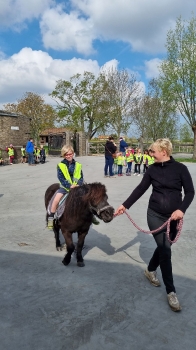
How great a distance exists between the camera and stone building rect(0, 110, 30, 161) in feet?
81.2

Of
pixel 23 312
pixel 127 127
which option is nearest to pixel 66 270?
pixel 23 312

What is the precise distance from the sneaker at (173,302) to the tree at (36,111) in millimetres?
52777

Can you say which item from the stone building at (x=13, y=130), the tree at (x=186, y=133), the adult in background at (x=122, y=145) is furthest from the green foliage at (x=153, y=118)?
the adult in background at (x=122, y=145)

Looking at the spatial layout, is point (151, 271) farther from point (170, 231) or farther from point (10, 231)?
point (10, 231)

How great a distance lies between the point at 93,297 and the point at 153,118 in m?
37.9

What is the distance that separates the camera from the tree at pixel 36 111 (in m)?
54.0

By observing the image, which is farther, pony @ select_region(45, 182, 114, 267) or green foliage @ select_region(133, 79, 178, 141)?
green foliage @ select_region(133, 79, 178, 141)

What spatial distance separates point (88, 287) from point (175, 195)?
165cm

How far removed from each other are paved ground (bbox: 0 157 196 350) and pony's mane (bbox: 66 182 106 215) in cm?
93

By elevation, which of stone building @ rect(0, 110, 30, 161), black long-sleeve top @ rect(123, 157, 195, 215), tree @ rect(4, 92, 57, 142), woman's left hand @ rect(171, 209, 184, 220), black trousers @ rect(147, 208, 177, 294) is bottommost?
black trousers @ rect(147, 208, 177, 294)

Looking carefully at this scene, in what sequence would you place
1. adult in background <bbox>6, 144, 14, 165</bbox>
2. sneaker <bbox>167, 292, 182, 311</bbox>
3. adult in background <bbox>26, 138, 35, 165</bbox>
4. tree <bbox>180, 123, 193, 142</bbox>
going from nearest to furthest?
sneaker <bbox>167, 292, 182, 311</bbox> < adult in background <bbox>26, 138, 35, 165</bbox> < adult in background <bbox>6, 144, 14, 165</bbox> < tree <bbox>180, 123, 193, 142</bbox>

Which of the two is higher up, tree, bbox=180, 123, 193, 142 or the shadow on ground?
tree, bbox=180, 123, 193, 142

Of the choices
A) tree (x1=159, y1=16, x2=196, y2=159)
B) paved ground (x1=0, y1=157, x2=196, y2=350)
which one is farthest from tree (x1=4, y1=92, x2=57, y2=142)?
paved ground (x1=0, y1=157, x2=196, y2=350)

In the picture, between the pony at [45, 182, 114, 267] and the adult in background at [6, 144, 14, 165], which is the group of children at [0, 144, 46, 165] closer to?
the adult in background at [6, 144, 14, 165]
